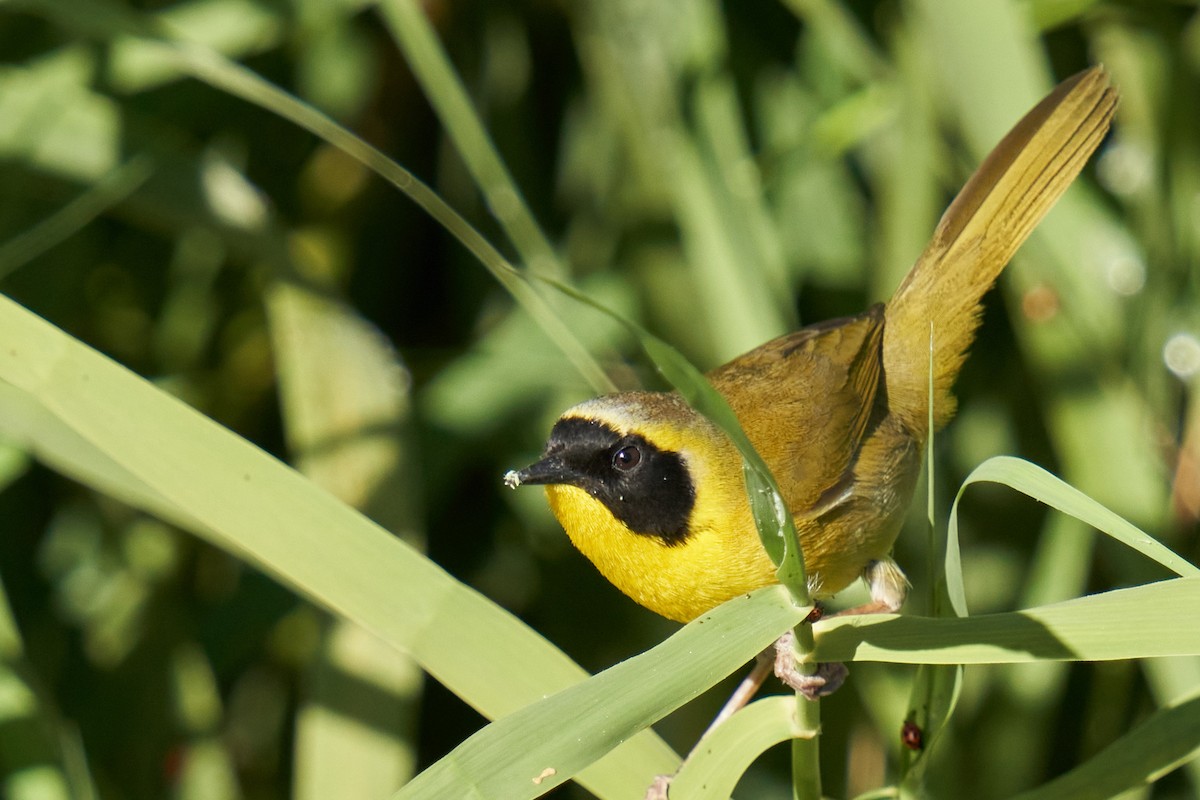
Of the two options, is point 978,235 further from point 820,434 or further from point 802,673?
point 802,673

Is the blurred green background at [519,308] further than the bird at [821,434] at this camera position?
Yes

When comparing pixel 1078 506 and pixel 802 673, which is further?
pixel 802 673

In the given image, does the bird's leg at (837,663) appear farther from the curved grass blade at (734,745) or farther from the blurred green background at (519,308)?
the curved grass blade at (734,745)

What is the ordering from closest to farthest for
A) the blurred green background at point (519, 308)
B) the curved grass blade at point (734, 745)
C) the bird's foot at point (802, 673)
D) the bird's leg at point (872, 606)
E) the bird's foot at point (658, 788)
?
1. the curved grass blade at point (734, 745)
2. the bird's foot at point (658, 788)
3. the bird's foot at point (802, 673)
4. the bird's leg at point (872, 606)
5. the blurred green background at point (519, 308)

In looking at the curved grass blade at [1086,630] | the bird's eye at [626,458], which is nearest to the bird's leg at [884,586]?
the bird's eye at [626,458]

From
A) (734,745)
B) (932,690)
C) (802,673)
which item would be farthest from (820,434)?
(734,745)

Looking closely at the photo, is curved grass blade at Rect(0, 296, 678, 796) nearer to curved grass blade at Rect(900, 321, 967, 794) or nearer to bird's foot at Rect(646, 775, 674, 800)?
bird's foot at Rect(646, 775, 674, 800)

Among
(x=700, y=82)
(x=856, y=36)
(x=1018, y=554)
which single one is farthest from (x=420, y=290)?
(x=1018, y=554)

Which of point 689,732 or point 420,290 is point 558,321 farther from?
point 420,290
